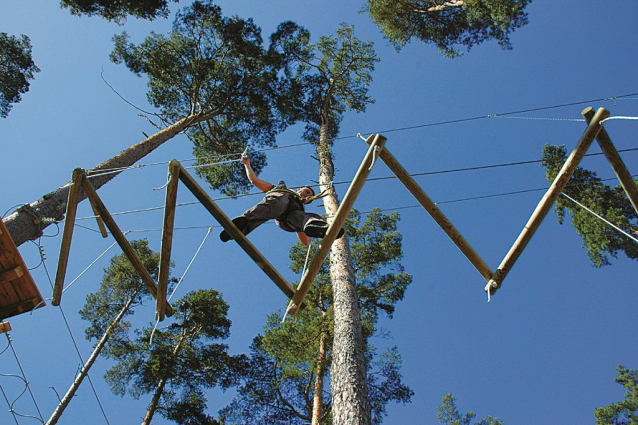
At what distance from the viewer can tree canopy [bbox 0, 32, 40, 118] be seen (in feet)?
33.7

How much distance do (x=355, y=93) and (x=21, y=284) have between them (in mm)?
10143

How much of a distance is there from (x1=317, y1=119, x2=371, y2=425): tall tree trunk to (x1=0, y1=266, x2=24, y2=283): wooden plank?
2.85 metres

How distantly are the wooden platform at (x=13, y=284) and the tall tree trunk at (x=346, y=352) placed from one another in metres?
2.82

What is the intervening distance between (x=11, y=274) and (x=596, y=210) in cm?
1154

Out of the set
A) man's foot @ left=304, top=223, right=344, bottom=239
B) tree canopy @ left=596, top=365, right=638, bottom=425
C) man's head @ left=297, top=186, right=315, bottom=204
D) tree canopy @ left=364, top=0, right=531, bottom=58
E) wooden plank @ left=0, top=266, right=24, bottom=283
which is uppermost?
tree canopy @ left=364, top=0, right=531, bottom=58

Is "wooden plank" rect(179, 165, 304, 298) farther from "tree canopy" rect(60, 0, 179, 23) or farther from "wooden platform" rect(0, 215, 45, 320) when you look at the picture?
"tree canopy" rect(60, 0, 179, 23)

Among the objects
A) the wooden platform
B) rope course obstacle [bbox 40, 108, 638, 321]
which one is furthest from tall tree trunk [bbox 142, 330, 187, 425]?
rope course obstacle [bbox 40, 108, 638, 321]

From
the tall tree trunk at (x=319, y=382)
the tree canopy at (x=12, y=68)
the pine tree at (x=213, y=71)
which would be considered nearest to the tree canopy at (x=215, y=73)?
the pine tree at (x=213, y=71)

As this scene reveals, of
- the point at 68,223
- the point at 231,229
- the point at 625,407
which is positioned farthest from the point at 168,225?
the point at 625,407

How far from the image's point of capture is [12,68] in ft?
34.3

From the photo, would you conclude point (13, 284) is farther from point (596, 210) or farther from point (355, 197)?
point (596, 210)

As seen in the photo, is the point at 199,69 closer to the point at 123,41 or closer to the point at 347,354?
the point at 123,41

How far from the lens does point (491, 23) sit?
1095 cm

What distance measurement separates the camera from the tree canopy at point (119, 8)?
8816mm
